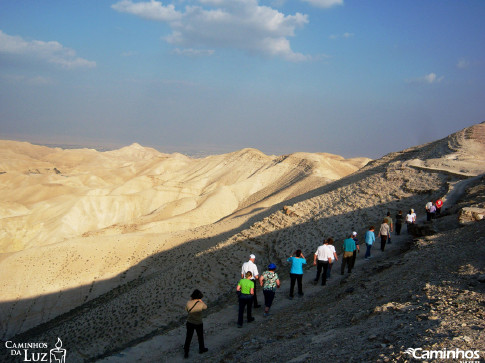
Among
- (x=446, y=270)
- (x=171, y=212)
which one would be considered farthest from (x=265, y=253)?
(x=171, y=212)

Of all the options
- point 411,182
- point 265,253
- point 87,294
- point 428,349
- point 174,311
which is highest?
point 411,182

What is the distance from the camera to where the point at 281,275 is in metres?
12.5

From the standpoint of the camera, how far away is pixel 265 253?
1588 centimetres

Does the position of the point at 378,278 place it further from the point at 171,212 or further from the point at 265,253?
the point at 171,212

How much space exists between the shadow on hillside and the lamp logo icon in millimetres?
218

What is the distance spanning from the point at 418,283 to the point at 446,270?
76 centimetres

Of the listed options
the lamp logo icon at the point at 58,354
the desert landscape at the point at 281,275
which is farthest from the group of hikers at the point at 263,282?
the lamp logo icon at the point at 58,354

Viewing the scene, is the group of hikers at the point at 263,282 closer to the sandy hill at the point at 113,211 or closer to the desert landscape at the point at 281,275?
the desert landscape at the point at 281,275

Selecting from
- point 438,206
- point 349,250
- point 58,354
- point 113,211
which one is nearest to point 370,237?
point 349,250

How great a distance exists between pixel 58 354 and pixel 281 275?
7.80 m

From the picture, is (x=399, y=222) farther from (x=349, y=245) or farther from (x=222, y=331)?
(x=222, y=331)

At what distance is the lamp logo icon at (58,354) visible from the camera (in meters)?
11.6

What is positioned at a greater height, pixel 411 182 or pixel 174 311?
pixel 411 182

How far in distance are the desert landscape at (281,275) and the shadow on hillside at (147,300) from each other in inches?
2.5
